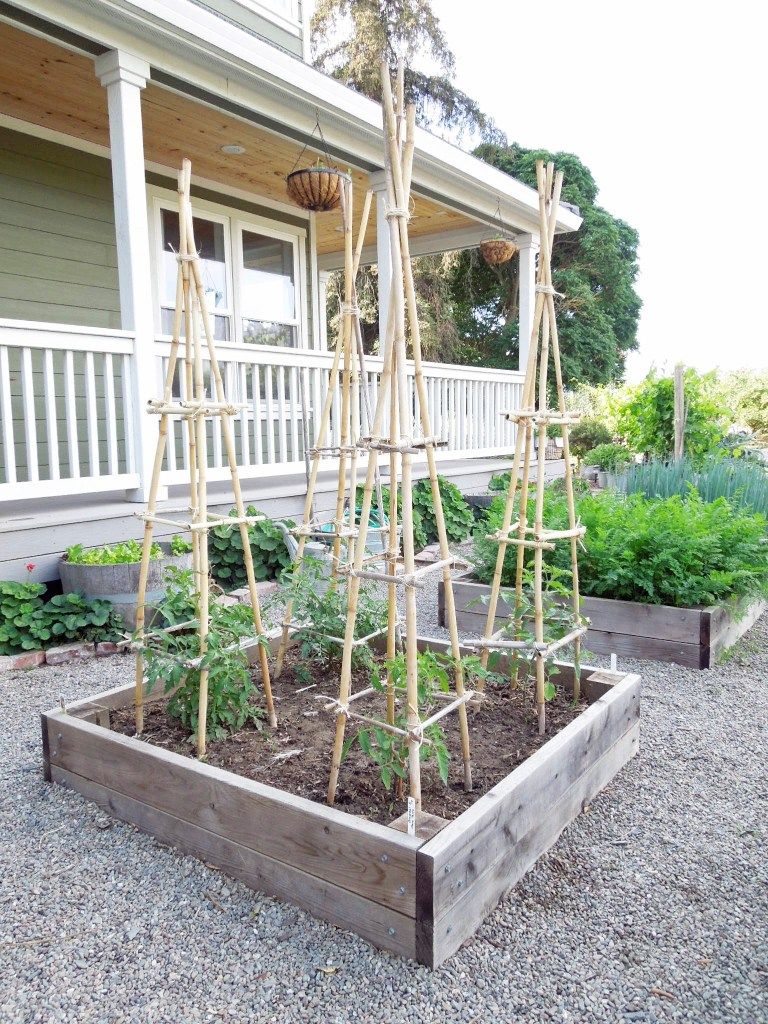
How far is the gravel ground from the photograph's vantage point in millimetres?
1629

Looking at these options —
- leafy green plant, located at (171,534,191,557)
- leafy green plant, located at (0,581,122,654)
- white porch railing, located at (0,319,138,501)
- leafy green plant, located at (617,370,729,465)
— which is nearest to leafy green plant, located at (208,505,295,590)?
leafy green plant, located at (171,534,191,557)

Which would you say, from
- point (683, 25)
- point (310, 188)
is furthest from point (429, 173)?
point (683, 25)

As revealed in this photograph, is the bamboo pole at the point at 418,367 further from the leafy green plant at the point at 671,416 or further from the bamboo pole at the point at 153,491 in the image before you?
the leafy green plant at the point at 671,416

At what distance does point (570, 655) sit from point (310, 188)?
3978mm

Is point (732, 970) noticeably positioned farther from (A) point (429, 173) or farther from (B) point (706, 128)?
(B) point (706, 128)

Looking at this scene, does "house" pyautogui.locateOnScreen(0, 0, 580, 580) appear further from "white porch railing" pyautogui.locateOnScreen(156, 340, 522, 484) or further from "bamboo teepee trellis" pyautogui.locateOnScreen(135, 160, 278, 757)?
"bamboo teepee trellis" pyautogui.locateOnScreen(135, 160, 278, 757)

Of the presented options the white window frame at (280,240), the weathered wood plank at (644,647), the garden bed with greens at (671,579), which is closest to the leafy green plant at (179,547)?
the garden bed with greens at (671,579)

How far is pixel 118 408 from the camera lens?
21.6ft

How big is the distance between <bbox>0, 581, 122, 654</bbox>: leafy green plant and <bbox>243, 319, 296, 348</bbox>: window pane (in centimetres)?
419

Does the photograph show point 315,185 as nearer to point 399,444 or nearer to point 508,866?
point 399,444

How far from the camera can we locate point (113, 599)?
13.4 ft

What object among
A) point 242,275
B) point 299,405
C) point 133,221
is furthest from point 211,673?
point 242,275

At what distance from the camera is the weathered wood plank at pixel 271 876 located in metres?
1.76

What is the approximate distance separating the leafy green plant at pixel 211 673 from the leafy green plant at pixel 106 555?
1.58 m
